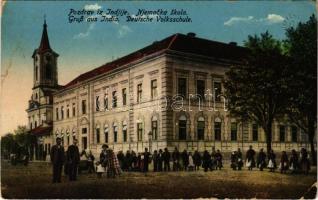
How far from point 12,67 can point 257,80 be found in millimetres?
7408

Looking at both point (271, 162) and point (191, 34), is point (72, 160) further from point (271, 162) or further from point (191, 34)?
point (271, 162)

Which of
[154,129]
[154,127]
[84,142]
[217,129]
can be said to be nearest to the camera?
[154,127]

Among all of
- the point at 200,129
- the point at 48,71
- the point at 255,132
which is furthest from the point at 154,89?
the point at 255,132

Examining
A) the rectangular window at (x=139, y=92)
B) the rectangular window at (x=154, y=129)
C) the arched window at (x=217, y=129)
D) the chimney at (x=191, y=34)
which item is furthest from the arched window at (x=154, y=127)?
the chimney at (x=191, y=34)

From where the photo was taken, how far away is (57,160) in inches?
563

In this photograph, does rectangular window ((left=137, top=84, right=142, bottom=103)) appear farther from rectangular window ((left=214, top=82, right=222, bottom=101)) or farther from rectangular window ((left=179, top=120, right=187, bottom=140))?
rectangular window ((left=214, top=82, right=222, bottom=101))

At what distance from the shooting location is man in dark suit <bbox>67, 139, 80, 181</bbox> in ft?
46.9

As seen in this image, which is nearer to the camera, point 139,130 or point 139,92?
point 139,92

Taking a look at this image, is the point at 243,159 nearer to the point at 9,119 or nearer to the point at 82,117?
the point at 82,117

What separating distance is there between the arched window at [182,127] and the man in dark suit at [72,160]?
3188 millimetres

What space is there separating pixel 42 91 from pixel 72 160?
263 cm

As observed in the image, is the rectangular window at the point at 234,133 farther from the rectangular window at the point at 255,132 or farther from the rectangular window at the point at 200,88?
the rectangular window at the point at 200,88

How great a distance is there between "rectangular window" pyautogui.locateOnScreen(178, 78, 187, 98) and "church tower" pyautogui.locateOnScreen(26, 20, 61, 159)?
369 cm

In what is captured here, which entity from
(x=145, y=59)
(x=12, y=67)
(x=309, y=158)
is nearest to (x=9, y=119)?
(x=12, y=67)
